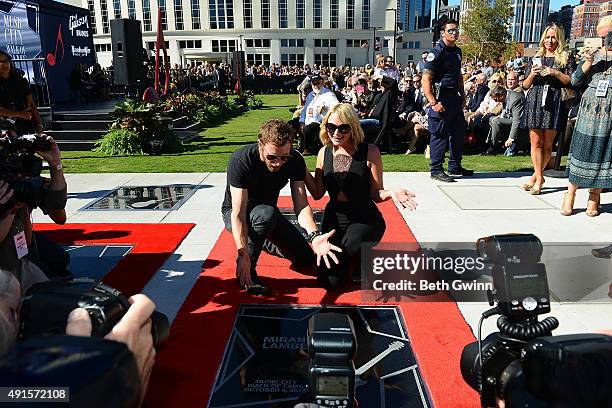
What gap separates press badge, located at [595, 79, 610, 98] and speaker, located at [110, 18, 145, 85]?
433 inches

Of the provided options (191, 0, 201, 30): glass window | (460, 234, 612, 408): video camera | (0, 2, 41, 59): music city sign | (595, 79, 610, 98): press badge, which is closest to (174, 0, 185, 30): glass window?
(191, 0, 201, 30): glass window

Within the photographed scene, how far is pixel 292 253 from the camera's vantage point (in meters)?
4.12

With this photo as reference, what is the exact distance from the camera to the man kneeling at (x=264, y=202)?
348cm

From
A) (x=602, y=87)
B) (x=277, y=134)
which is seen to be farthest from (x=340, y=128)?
(x=602, y=87)

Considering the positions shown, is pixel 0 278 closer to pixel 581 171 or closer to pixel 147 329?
pixel 147 329

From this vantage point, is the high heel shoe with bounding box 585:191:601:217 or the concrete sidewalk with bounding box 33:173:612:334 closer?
the concrete sidewalk with bounding box 33:173:612:334

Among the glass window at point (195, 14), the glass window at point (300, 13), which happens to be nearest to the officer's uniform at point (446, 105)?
the glass window at point (300, 13)

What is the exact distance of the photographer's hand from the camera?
936 mm

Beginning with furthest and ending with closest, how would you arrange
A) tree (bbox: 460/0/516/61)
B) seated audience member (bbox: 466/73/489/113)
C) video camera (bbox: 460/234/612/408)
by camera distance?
tree (bbox: 460/0/516/61), seated audience member (bbox: 466/73/489/113), video camera (bbox: 460/234/612/408)

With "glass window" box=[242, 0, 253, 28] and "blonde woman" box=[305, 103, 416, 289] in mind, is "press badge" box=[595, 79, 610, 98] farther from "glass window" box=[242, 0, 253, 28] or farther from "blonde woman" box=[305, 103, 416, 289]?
"glass window" box=[242, 0, 253, 28]

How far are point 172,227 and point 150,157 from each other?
200 inches

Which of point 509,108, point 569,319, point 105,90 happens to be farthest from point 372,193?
point 105,90

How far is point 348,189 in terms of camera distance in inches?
155

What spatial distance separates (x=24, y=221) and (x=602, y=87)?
497cm
